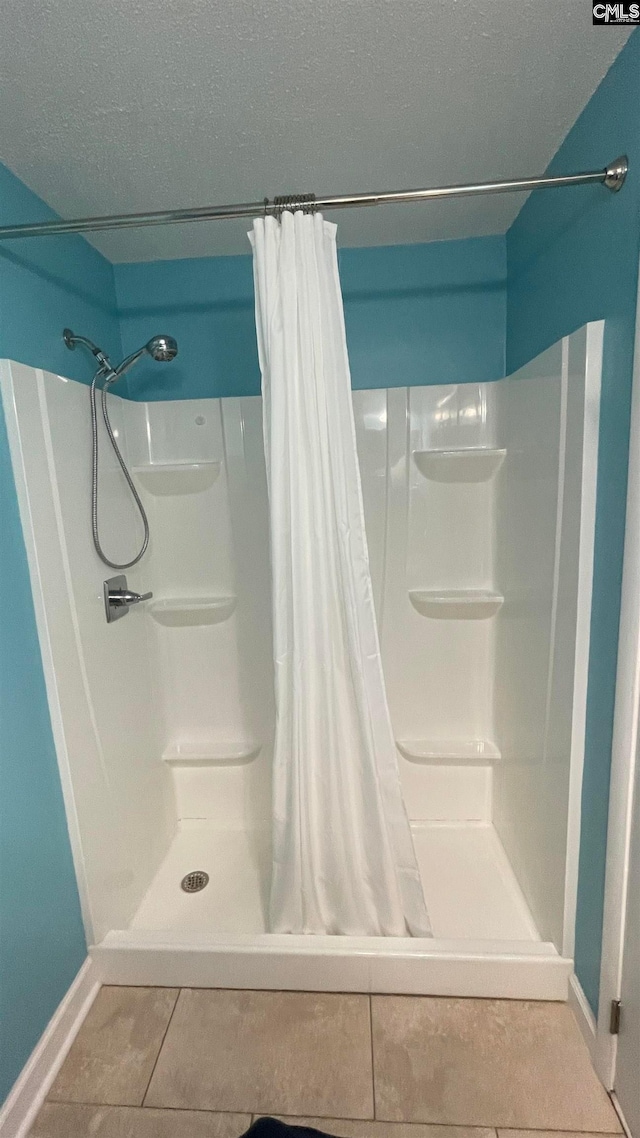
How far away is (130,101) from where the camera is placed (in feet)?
3.67

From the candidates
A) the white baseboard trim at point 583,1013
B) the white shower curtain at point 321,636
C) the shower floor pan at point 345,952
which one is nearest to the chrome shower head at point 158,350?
the white shower curtain at point 321,636

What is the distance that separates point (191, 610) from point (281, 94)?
1.49 m

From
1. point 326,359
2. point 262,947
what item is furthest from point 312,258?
point 262,947

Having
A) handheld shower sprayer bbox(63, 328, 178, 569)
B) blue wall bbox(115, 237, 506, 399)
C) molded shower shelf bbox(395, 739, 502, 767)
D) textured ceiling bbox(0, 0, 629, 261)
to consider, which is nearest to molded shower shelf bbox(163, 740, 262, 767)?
molded shower shelf bbox(395, 739, 502, 767)

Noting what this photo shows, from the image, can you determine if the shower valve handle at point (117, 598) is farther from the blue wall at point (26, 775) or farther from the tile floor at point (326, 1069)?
the tile floor at point (326, 1069)

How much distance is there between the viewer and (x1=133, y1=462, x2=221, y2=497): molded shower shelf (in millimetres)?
1799

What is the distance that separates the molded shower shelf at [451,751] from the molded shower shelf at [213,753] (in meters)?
0.60

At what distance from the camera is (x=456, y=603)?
185cm

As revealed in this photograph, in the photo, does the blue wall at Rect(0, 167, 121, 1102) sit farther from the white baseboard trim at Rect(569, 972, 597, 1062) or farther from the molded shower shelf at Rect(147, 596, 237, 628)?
the white baseboard trim at Rect(569, 972, 597, 1062)

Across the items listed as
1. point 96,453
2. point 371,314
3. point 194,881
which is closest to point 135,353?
point 96,453

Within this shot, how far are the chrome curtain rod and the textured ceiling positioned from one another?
127 millimetres

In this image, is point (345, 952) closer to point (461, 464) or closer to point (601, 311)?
point (461, 464)

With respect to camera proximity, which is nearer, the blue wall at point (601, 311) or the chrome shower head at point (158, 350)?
the blue wall at point (601, 311)

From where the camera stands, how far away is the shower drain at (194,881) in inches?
68.4
